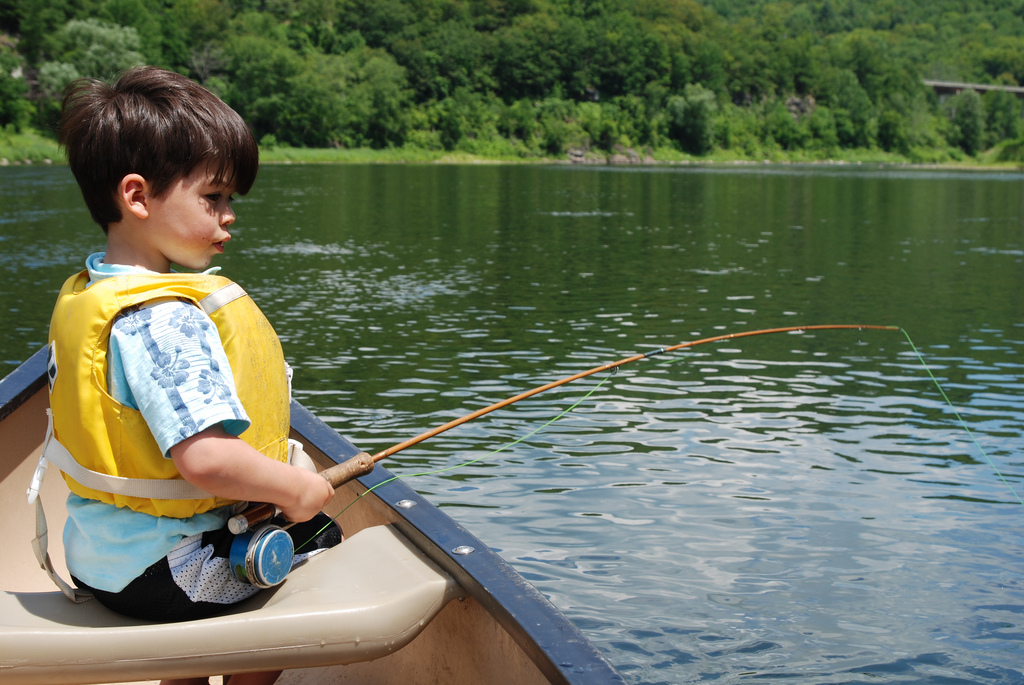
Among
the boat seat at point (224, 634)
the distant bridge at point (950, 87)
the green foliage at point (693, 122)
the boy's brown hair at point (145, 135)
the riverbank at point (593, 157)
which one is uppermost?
the distant bridge at point (950, 87)

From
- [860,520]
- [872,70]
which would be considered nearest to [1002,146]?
[872,70]

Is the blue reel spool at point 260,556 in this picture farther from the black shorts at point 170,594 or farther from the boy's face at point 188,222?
the boy's face at point 188,222

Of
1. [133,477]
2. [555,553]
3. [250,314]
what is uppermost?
[250,314]

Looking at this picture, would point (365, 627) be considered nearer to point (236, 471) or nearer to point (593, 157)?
point (236, 471)

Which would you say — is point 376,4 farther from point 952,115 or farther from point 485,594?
point 485,594

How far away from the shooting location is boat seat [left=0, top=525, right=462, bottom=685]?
201 cm

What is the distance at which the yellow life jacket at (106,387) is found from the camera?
74.0 inches

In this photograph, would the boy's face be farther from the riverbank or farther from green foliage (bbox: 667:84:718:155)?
green foliage (bbox: 667:84:718:155)


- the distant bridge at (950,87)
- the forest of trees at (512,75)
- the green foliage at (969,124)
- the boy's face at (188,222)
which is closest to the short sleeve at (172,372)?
the boy's face at (188,222)

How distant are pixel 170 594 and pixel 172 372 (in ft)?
1.65

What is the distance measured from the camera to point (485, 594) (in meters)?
2.22

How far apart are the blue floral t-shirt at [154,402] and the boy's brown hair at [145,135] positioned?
0.19 m

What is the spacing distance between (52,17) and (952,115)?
105374mm

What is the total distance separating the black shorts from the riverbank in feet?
179
